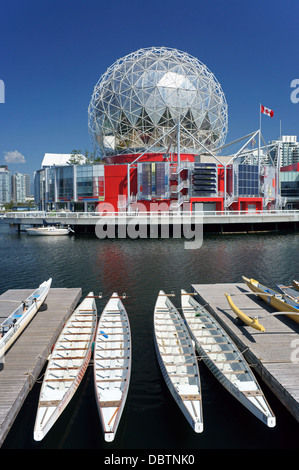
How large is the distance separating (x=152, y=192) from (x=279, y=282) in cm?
3904

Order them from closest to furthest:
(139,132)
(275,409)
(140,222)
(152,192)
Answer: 1. (275,409)
2. (140,222)
3. (152,192)
4. (139,132)

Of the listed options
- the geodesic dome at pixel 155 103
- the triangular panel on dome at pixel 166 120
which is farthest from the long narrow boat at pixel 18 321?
the triangular panel on dome at pixel 166 120

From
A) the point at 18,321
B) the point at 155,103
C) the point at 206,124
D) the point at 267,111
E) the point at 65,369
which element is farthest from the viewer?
the point at 206,124

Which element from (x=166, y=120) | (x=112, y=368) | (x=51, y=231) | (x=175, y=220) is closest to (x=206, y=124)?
(x=166, y=120)

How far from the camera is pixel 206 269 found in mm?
28719

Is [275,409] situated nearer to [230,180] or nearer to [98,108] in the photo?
[230,180]

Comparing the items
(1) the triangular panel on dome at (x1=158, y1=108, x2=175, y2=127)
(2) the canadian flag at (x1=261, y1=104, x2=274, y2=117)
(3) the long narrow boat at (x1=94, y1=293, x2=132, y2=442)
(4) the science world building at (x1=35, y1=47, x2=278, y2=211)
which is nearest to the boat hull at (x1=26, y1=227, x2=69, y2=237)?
(4) the science world building at (x1=35, y1=47, x2=278, y2=211)

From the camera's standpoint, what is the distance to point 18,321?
13141 mm

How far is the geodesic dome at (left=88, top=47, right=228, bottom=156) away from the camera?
65.6 metres

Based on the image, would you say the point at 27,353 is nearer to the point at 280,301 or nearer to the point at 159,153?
the point at 280,301

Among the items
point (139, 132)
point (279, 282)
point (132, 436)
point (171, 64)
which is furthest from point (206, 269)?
point (171, 64)

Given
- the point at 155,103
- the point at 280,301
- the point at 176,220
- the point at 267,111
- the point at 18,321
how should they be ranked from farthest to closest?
the point at 155,103 → the point at 267,111 → the point at 176,220 → the point at 280,301 → the point at 18,321

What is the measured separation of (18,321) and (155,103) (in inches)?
2405

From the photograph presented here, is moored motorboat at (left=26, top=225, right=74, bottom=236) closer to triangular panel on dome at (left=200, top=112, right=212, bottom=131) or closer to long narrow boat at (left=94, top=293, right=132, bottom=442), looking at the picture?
triangular panel on dome at (left=200, top=112, right=212, bottom=131)
